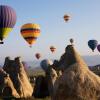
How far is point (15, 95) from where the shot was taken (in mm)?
39219

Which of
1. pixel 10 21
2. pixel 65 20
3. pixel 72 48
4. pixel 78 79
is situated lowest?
pixel 78 79

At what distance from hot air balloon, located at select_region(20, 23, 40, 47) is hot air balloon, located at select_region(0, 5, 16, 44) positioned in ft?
34.2

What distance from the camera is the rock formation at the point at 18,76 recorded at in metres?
41.7

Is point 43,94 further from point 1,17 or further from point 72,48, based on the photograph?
point 1,17

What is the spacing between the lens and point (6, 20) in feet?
139

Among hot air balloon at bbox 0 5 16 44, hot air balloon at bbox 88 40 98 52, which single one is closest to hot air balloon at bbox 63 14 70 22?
hot air balloon at bbox 88 40 98 52

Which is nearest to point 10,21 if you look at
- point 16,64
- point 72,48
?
→ point 16,64

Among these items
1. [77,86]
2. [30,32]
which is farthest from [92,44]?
[77,86]

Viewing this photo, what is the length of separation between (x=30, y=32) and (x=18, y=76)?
1278 cm

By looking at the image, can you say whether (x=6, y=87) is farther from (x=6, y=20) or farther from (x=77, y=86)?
(x=77, y=86)

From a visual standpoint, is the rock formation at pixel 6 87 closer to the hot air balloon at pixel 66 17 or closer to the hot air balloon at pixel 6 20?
the hot air balloon at pixel 6 20

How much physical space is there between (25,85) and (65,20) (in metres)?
44.6

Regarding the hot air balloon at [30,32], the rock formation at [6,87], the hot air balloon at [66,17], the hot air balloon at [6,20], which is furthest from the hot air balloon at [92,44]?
the rock formation at [6,87]

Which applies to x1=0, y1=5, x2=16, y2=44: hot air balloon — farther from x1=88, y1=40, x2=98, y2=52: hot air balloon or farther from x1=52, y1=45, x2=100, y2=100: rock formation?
x1=88, y1=40, x2=98, y2=52: hot air balloon
